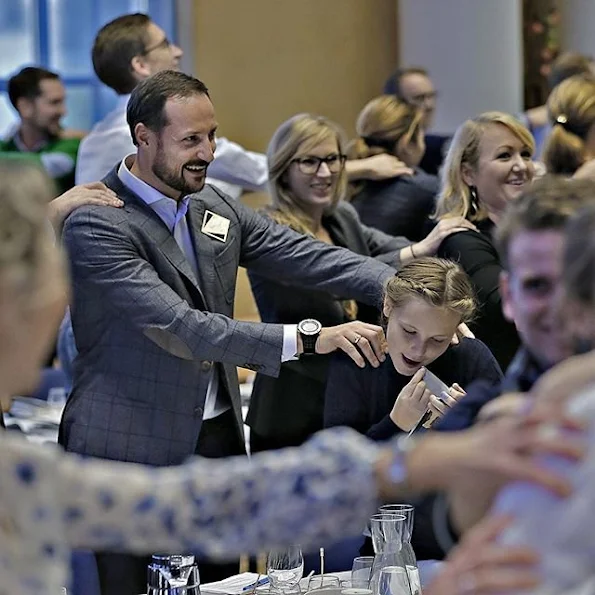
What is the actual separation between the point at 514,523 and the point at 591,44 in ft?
24.5

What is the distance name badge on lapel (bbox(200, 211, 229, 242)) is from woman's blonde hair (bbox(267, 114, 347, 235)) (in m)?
0.54

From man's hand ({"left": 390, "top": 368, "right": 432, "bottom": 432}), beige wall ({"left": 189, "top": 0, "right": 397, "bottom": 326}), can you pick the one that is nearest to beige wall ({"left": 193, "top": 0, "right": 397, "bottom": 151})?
beige wall ({"left": 189, "top": 0, "right": 397, "bottom": 326})

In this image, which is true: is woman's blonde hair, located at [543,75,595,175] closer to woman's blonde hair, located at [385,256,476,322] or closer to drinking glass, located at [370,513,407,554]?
woman's blonde hair, located at [385,256,476,322]

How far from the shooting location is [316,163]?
169 inches

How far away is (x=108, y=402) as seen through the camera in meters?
3.46

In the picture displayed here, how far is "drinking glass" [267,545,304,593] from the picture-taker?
279cm

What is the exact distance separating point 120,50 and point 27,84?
1.82 metres

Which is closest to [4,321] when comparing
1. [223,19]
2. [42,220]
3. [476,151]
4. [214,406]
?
[42,220]

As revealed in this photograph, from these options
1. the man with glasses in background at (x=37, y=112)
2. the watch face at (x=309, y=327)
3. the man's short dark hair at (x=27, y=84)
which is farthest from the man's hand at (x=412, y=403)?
the man's short dark hair at (x=27, y=84)

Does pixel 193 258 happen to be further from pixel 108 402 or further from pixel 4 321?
pixel 4 321

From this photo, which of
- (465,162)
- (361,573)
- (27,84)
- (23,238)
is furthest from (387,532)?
(27,84)

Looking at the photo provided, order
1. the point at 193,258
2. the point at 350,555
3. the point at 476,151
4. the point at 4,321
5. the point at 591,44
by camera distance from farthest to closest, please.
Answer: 1. the point at 591,44
2. the point at 476,151
3. the point at 193,258
4. the point at 350,555
5. the point at 4,321

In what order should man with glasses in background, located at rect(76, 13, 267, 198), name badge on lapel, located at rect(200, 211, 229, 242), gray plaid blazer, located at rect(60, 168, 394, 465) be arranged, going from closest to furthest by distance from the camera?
gray plaid blazer, located at rect(60, 168, 394, 465) → name badge on lapel, located at rect(200, 211, 229, 242) → man with glasses in background, located at rect(76, 13, 267, 198)

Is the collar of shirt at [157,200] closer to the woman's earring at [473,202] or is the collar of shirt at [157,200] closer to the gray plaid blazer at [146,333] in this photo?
the gray plaid blazer at [146,333]
